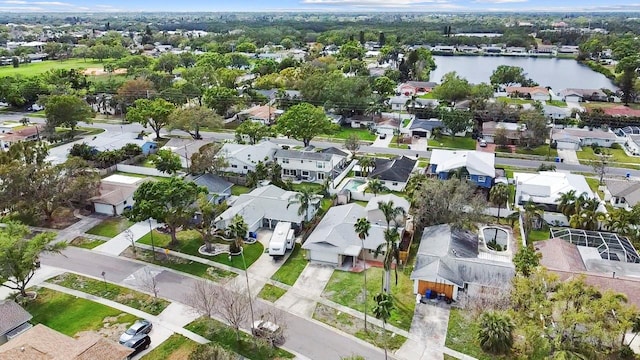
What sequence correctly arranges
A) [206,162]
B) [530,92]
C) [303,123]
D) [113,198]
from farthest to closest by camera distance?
[530,92]
[303,123]
[206,162]
[113,198]

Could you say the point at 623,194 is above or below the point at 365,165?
below

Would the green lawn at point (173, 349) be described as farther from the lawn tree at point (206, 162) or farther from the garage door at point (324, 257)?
the lawn tree at point (206, 162)

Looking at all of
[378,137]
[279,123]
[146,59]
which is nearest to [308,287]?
[279,123]

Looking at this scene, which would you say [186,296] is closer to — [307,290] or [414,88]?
[307,290]

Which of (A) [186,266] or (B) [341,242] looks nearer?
(A) [186,266]

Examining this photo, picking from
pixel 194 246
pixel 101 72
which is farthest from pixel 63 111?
pixel 101 72

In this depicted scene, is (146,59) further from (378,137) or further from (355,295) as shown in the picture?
(355,295)

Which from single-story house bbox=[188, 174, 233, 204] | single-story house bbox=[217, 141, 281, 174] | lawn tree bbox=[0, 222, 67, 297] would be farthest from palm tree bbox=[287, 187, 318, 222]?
lawn tree bbox=[0, 222, 67, 297]
